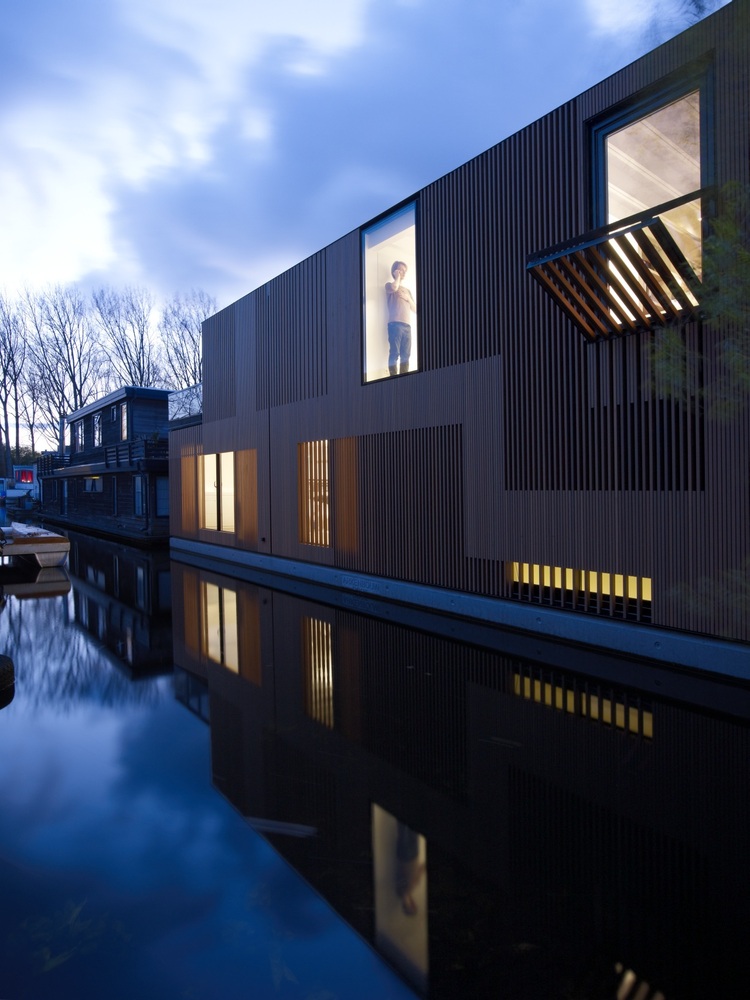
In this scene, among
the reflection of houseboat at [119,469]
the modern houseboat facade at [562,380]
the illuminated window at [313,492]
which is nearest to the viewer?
the modern houseboat facade at [562,380]

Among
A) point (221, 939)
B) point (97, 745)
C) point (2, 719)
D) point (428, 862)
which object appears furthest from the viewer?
point (2, 719)

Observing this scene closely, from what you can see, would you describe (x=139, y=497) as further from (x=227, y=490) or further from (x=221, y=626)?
(x=221, y=626)

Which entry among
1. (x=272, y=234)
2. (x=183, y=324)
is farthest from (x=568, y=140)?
(x=272, y=234)

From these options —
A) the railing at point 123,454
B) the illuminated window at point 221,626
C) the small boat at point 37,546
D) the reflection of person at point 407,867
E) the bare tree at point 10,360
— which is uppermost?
the bare tree at point 10,360

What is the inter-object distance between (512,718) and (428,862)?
6.70ft

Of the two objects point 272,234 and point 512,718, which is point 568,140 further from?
point 272,234

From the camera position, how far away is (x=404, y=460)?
9.18 metres

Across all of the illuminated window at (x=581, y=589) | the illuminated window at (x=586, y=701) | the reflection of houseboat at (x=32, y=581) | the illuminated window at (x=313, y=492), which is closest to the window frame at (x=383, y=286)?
the illuminated window at (x=313, y=492)

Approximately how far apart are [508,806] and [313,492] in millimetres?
8192

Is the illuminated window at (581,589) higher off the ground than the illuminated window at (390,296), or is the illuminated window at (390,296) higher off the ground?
the illuminated window at (390,296)

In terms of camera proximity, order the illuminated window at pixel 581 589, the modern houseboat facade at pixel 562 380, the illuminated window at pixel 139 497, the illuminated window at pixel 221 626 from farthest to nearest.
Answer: the illuminated window at pixel 139 497 < the illuminated window at pixel 221 626 < the illuminated window at pixel 581 589 < the modern houseboat facade at pixel 562 380

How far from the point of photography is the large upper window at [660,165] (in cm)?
566

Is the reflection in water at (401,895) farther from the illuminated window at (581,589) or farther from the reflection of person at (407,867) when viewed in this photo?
the illuminated window at (581,589)

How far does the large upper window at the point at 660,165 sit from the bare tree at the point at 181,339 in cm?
3470
